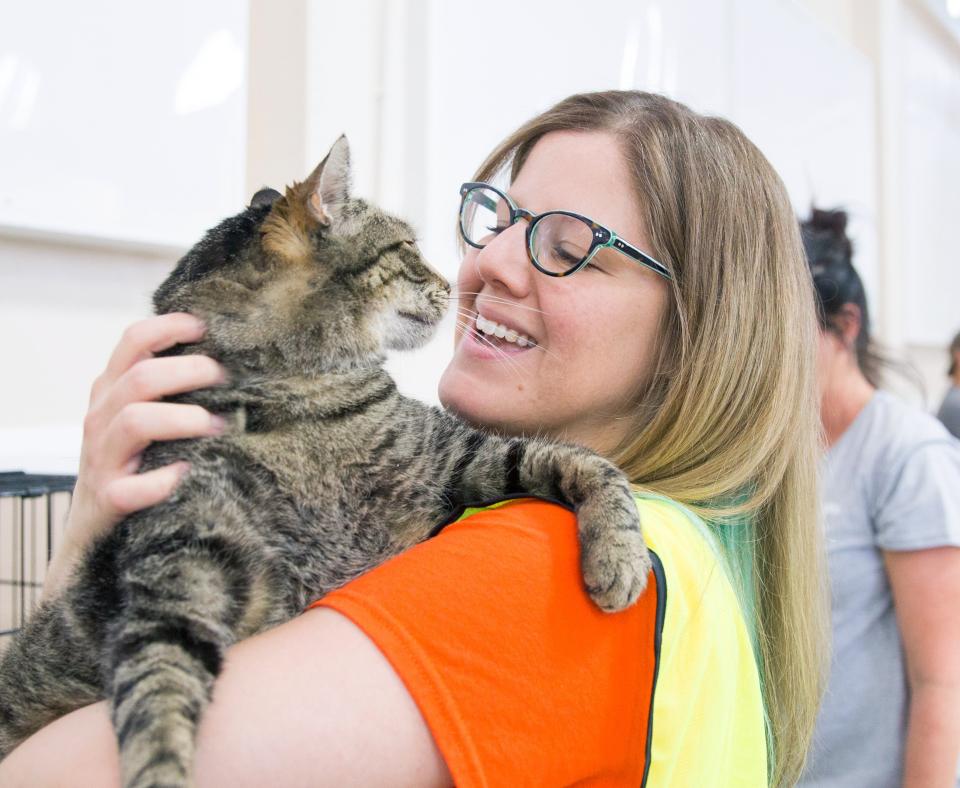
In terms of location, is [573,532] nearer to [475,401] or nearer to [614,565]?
[614,565]

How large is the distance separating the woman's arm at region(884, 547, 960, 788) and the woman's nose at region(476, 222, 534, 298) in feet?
3.34

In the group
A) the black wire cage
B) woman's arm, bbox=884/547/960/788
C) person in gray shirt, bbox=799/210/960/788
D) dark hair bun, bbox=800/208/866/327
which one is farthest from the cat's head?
dark hair bun, bbox=800/208/866/327

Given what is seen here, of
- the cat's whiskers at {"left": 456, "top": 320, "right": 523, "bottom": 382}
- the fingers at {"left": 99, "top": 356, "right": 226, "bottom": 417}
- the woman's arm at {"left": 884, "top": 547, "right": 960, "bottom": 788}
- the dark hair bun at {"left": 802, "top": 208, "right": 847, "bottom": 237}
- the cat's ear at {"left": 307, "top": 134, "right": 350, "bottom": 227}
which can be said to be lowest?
the woman's arm at {"left": 884, "top": 547, "right": 960, "bottom": 788}

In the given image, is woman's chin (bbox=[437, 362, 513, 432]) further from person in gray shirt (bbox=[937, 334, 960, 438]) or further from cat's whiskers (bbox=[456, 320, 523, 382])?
person in gray shirt (bbox=[937, 334, 960, 438])

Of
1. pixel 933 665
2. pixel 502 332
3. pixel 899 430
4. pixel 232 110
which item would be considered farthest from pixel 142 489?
pixel 899 430

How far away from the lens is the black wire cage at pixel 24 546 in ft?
3.89

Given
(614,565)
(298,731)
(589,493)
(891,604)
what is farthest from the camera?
(891,604)

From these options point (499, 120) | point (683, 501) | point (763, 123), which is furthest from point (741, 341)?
point (763, 123)

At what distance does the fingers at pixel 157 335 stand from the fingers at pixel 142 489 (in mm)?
170

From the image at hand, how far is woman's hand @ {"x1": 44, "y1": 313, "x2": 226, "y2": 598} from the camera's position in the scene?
74 cm

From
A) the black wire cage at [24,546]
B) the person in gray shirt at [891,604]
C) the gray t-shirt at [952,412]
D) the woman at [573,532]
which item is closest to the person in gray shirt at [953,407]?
the gray t-shirt at [952,412]

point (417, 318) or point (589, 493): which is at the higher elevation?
point (417, 318)

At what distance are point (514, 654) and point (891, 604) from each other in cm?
129

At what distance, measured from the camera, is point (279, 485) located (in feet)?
2.64
